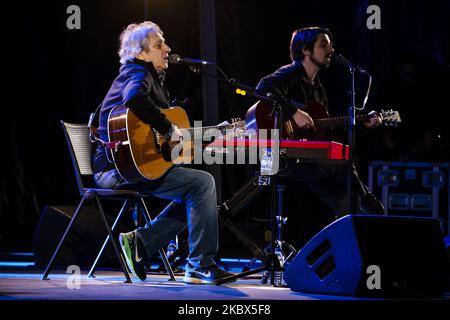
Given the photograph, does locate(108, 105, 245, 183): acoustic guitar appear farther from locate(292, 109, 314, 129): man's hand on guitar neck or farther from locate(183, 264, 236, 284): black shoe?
locate(292, 109, 314, 129): man's hand on guitar neck

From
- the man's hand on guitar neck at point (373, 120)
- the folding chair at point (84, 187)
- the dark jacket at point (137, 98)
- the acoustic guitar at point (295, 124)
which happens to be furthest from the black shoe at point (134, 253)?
the man's hand on guitar neck at point (373, 120)

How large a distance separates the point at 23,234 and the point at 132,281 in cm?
317

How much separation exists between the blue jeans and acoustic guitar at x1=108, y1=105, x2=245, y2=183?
9 centimetres

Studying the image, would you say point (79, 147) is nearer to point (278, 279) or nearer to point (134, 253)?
point (134, 253)

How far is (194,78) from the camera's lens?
305 inches

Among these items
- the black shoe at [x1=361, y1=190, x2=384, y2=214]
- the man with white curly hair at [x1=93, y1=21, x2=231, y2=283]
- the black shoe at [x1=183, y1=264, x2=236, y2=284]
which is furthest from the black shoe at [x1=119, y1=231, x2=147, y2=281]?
the black shoe at [x1=361, y1=190, x2=384, y2=214]

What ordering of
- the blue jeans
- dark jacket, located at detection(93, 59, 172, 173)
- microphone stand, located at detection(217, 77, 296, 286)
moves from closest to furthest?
microphone stand, located at detection(217, 77, 296, 286)
dark jacket, located at detection(93, 59, 172, 173)
the blue jeans

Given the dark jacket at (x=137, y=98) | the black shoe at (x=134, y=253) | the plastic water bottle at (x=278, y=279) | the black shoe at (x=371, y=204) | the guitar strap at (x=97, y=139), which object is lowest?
the plastic water bottle at (x=278, y=279)

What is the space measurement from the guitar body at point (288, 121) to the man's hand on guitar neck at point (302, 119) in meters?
0.11

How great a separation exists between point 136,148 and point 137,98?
32cm

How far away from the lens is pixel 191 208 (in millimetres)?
4832

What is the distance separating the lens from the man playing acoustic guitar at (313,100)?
226 inches

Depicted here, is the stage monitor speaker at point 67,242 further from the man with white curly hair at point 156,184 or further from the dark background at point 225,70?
the dark background at point 225,70

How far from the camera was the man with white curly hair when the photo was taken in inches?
188
